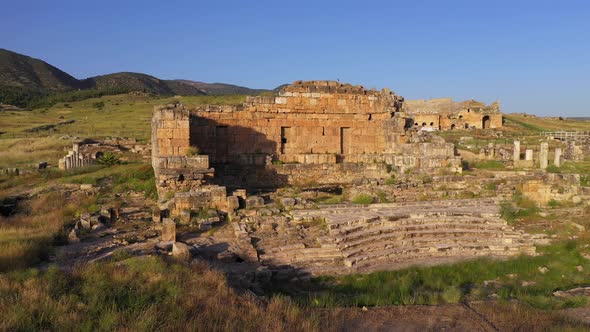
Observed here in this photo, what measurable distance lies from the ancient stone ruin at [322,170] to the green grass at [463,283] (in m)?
0.53

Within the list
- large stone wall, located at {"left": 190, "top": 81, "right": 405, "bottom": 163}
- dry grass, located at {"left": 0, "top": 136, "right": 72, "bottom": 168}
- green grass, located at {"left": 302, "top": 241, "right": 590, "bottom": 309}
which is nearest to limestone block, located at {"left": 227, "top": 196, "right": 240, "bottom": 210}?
green grass, located at {"left": 302, "top": 241, "right": 590, "bottom": 309}

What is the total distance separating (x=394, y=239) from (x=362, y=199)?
2.63 meters

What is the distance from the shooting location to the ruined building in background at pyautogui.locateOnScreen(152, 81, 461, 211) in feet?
54.8

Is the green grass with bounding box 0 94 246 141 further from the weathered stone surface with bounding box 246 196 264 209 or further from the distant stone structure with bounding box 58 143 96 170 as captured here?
the weathered stone surface with bounding box 246 196 264 209

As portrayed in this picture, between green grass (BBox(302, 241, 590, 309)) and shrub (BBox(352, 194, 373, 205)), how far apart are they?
390 centimetres

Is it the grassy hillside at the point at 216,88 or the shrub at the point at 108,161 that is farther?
the grassy hillside at the point at 216,88

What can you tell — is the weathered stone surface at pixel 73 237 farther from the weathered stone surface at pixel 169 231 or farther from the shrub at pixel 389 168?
the shrub at pixel 389 168

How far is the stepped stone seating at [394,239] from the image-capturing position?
30.3 feet

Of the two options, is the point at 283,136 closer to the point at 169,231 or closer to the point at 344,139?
the point at 344,139

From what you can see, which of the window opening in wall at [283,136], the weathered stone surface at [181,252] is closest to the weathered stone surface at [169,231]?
the weathered stone surface at [181,252]

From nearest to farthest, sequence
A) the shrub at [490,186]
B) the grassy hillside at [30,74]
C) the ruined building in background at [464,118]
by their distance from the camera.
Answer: the shrub at [490,186] → the ruined building in background at [464,118] → the grassy hillside at [30,74]

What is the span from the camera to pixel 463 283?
28.9 feet

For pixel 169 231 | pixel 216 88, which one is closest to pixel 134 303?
pixel 169 231

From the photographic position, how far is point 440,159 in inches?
661
